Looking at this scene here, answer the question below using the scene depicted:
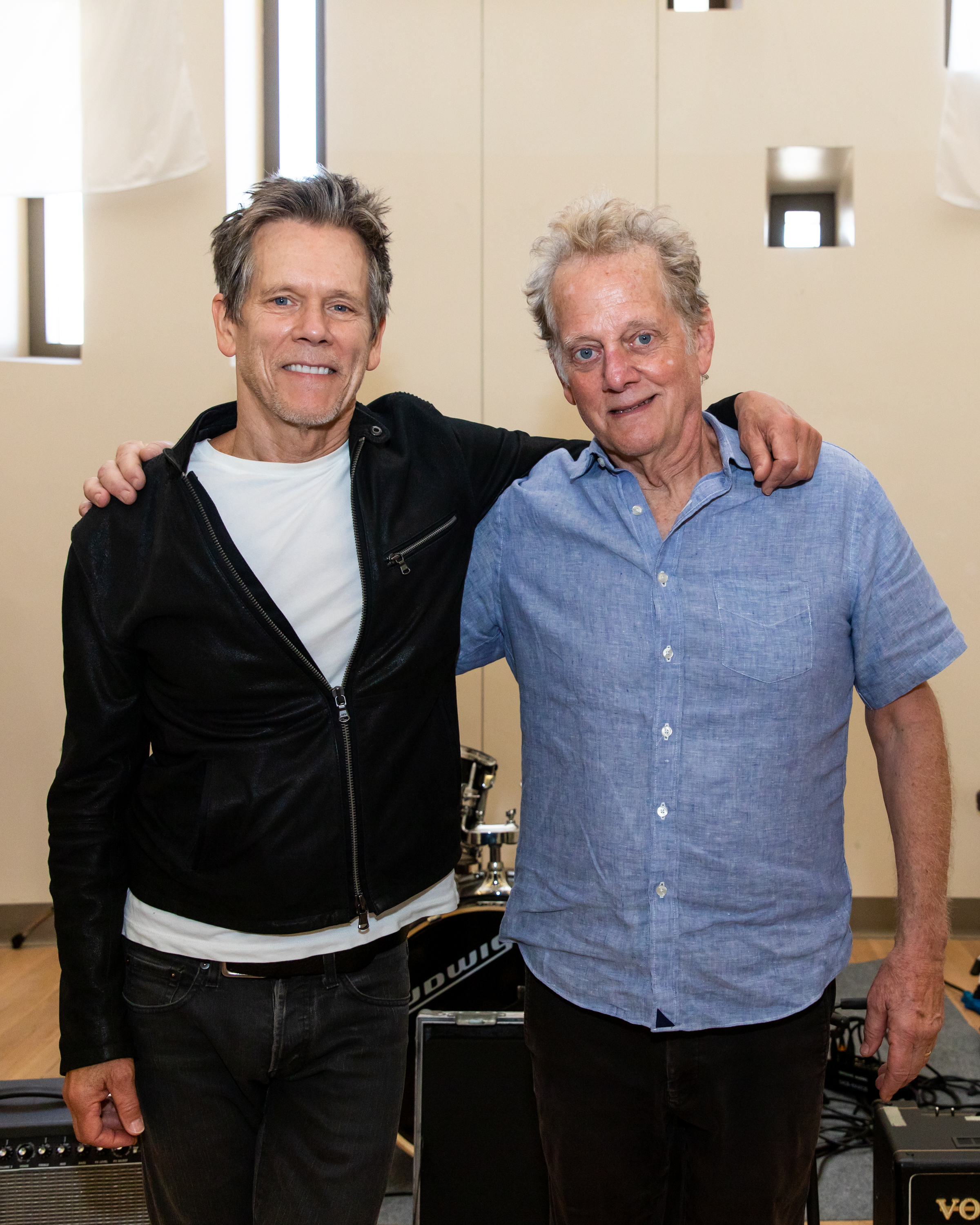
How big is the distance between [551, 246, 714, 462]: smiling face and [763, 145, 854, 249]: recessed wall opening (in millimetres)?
2648

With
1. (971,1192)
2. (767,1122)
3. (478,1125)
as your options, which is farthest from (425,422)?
(971,1192)

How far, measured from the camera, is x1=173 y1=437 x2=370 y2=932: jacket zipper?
131 cm

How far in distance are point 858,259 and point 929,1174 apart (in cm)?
306

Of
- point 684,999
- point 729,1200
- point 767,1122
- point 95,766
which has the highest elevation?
point 95,766

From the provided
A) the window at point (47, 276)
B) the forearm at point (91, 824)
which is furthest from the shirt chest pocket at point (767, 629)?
the window at point (47, 276)

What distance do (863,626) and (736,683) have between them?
19 cm

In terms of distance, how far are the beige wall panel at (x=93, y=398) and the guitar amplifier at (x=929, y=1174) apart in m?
3.08

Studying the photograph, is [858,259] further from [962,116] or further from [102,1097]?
[102,1097]

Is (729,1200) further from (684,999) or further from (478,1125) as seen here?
(478,1125)

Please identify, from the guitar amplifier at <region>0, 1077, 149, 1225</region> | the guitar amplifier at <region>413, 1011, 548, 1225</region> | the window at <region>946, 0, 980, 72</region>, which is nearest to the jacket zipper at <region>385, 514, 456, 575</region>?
the guitar amplifier at <region>413, 1011, 548, 1225</region>

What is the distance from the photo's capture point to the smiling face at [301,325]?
1.37 meters

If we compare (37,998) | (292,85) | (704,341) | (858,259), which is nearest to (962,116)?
(858,259)

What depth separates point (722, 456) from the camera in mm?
1432

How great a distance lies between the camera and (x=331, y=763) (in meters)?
1.32
